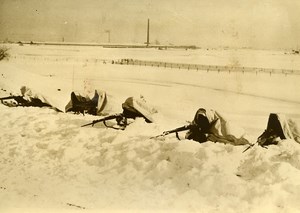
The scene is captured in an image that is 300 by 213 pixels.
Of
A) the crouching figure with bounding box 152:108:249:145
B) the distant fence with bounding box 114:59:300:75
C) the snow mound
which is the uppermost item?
the distant fence with bounding box 114:59:300:75

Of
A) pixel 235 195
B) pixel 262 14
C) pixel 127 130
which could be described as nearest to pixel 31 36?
pixel 127 130

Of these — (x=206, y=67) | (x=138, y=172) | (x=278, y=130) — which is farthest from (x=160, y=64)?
(x=278, y=130)

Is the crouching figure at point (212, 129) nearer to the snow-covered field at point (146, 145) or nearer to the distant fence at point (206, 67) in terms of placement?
the snow-covered field at point (146, 145)

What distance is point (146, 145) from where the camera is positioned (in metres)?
2.59

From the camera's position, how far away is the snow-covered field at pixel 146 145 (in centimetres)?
229

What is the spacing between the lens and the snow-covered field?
229 cm

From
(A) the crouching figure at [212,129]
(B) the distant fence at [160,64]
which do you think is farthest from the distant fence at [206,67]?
(A) the crouching figure at [212,129]

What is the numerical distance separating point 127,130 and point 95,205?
1.92 ft

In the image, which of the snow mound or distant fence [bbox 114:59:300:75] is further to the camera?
distant fence [bbox 114:59:300:75]

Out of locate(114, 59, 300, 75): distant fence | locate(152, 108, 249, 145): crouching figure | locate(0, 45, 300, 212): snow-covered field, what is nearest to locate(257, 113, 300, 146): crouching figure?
locate(0, 45, 300, 212): snow-covered field

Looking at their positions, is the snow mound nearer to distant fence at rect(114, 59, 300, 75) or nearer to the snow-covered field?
the snow-covered field

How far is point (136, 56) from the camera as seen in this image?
278 cm

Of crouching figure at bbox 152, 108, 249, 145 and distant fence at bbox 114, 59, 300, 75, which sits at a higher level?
distant fence at bbox 114, 59, 300, 75

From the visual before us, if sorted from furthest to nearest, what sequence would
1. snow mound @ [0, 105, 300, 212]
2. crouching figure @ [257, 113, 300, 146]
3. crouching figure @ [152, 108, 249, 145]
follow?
1. crouching figure @ [152, 108, 249, 145]
2. crouching figure @ [257, 113, 300, 146]
3. snow mound @ [0, 105, 300, 212]
